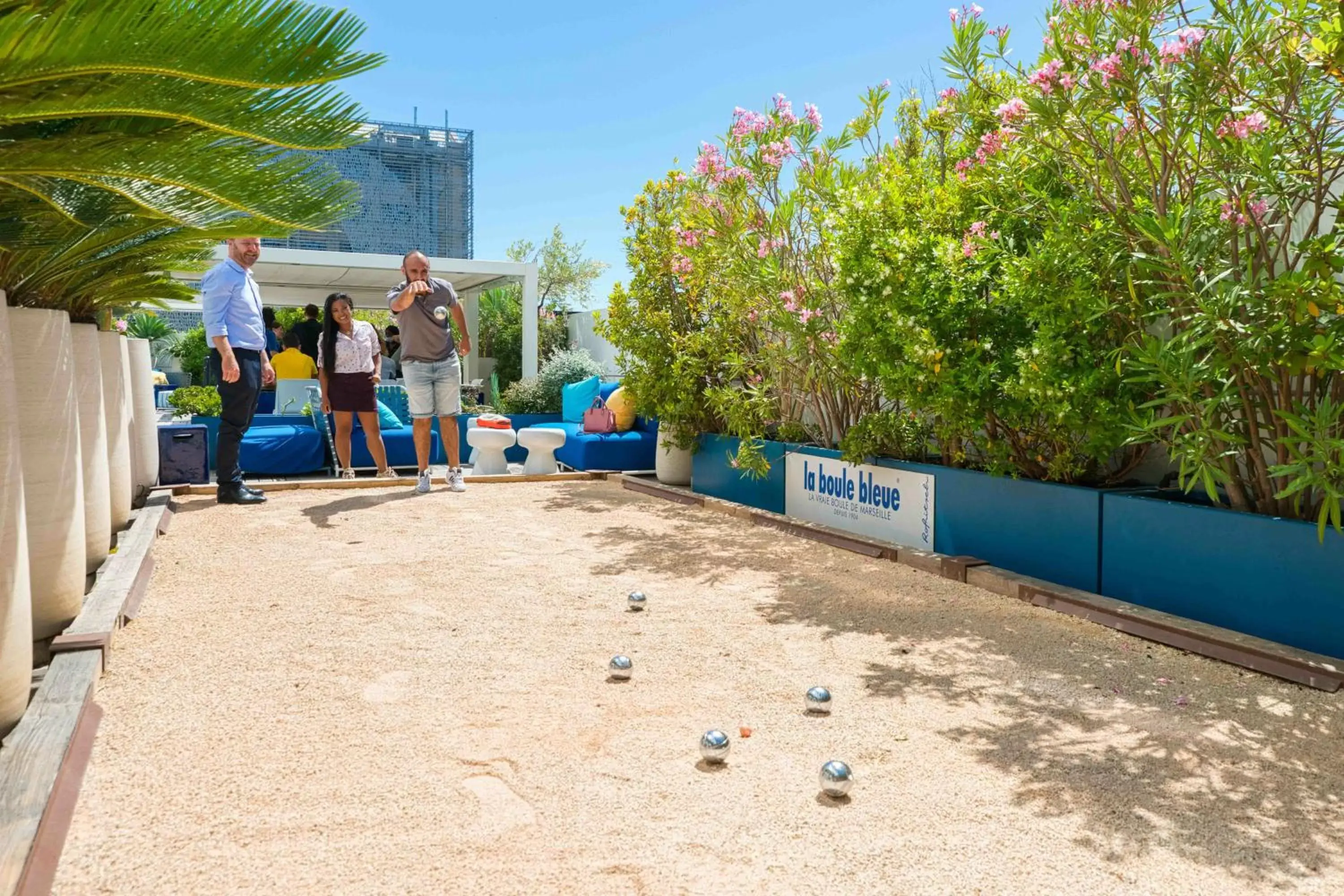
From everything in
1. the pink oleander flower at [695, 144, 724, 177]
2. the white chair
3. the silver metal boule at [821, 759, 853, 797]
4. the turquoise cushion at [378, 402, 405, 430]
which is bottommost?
the silver metal boule at [821, 759, 853, 797]

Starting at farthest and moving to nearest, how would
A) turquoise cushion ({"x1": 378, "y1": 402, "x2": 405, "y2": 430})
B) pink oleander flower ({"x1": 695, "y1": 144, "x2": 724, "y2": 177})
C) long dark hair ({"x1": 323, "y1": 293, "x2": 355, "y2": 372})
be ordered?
turquoise cushion ({"x1": 378, "y1": 402, "x2": 405, "y2": 430}) → long dark hair ({"x1": 323, "y1": 293, "x2": 355, "y2": 372}) → pink oleander flower ({"x1": 695, "y1": 144, "x2": 724, "y2": 177})

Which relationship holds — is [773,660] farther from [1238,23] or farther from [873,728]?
[1238,23]

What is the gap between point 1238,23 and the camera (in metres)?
3.01

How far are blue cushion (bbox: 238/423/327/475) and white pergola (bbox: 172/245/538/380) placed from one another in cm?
256

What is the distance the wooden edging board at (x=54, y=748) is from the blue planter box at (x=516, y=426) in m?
6.76

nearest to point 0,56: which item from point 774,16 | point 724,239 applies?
point 724,239

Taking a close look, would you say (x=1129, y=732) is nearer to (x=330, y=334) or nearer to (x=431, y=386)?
(x=431, y=386)

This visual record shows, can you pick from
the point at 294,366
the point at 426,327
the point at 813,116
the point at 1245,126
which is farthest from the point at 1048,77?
the point at 294,366

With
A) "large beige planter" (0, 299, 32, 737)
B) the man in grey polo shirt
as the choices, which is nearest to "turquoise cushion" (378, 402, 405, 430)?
the man in grey polo shirt

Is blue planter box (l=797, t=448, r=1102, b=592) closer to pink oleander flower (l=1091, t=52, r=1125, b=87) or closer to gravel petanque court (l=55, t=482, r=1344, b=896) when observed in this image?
gravel petanque court (l=55, t=482, r=1344, b=896)

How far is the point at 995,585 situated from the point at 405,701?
8.43ft

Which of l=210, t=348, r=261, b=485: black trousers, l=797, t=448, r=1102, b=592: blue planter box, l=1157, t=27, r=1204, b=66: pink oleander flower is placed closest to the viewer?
l=1157, t=27, r=1204, b=66: pink oleander flower

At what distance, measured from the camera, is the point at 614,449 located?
8.52 metres

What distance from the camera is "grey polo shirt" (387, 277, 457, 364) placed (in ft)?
22.0
